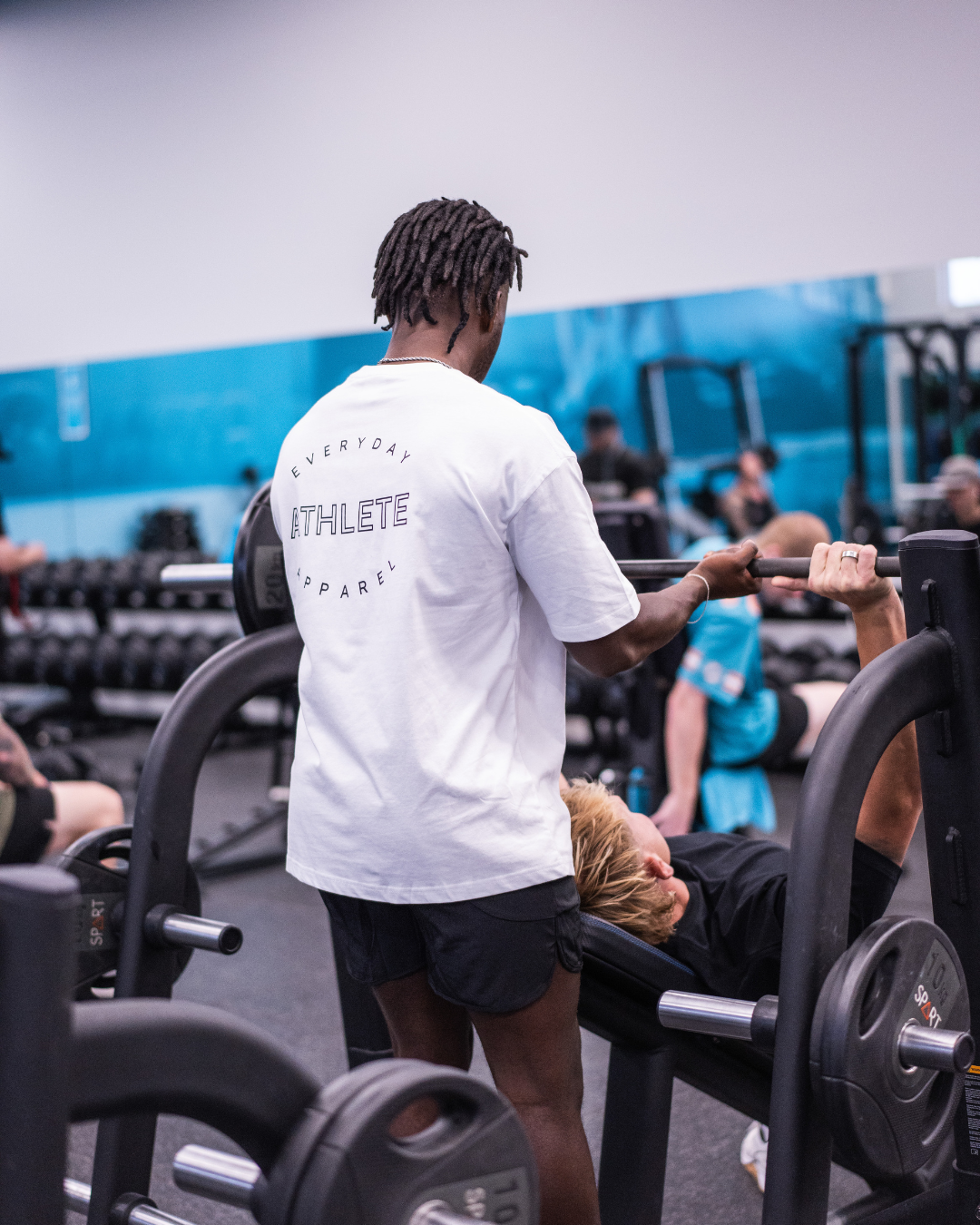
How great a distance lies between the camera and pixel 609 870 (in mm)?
1455

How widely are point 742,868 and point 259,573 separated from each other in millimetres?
755

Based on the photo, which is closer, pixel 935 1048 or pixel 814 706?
pixel 935 1048

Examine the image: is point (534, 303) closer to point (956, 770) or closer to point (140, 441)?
point (140, 441)

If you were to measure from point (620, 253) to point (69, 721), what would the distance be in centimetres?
385

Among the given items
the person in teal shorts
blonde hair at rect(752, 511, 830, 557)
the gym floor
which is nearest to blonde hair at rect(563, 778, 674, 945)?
the gym floor

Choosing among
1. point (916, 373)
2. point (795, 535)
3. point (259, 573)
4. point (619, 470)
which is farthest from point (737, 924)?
point (916, 373)

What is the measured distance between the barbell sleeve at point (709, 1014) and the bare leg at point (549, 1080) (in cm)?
10

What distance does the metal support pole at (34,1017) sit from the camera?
0.66 m

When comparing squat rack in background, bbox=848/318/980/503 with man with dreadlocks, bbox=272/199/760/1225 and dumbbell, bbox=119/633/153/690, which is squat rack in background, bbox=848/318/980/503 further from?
man with dreadlocks, bbox=272/199/760/1225

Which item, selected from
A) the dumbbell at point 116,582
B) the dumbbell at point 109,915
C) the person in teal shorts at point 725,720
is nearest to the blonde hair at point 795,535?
the person in teal shorts at point 725,720

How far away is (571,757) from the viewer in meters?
5.18

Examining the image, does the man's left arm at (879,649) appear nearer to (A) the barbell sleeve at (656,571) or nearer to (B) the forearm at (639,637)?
(A) the barbell sleeve at (656,571)

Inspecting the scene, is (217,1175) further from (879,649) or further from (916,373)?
(916,373)

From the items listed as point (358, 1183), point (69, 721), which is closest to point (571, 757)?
point (69, 721)
